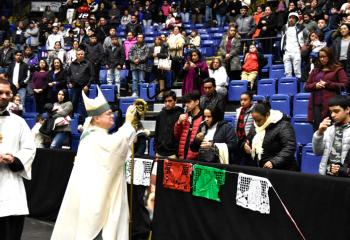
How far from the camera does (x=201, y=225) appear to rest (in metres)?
6.95

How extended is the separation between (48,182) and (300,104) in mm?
4788

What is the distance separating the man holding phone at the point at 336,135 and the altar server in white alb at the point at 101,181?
2017 millimetres

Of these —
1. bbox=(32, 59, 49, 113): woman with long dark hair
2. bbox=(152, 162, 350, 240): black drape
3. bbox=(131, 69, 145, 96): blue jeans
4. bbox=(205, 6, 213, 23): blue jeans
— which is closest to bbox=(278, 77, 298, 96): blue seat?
bbox=(131, 69, 145, 96): blue jeans

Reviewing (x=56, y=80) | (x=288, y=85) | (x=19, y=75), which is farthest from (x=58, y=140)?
(x=288, y=85)

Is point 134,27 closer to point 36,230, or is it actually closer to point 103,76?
point 103,76

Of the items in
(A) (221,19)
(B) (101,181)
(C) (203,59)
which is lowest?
(B) (101,181)

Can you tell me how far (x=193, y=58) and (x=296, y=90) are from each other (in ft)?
7.19

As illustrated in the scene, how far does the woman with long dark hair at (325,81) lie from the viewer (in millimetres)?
9205

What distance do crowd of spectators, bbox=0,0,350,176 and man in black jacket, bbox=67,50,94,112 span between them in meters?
0.02

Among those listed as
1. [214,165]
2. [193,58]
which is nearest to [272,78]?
[193,58]

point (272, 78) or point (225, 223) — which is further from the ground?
point (272, 78)

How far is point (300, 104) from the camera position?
38.9 feet

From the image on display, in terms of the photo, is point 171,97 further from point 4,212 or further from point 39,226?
point 4,212

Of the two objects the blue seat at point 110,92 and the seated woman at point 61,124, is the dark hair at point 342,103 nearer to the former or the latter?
the seated woman at point 61,124
